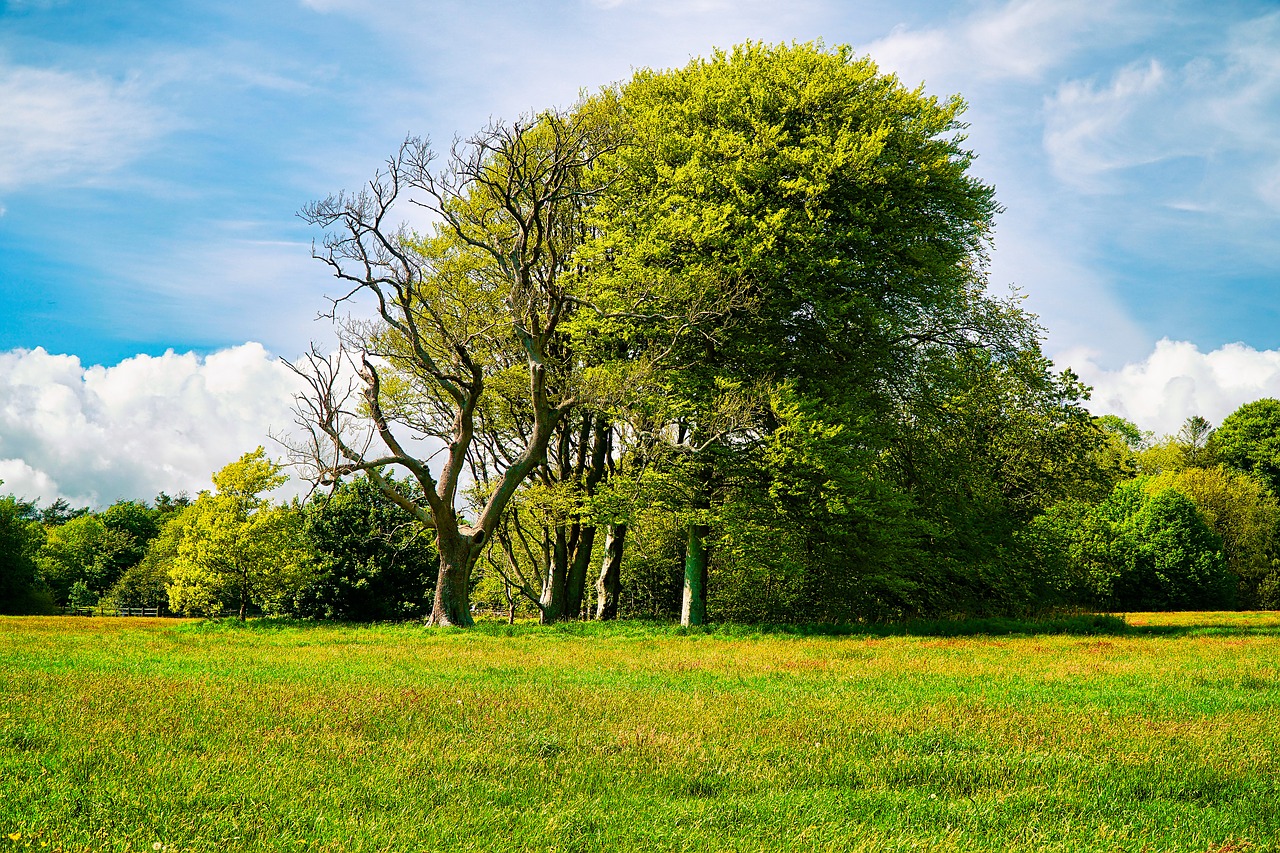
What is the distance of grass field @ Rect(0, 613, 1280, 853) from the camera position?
5.66m

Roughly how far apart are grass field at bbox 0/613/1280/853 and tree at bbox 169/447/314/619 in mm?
21793

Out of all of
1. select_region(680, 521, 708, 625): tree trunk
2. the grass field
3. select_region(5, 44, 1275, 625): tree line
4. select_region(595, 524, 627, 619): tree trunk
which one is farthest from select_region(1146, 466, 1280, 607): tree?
the grass field

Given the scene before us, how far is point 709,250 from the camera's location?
80.7 feet

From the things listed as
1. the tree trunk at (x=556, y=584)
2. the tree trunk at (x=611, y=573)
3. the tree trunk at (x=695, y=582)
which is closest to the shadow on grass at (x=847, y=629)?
the tree trunk at (x=695, y=582)

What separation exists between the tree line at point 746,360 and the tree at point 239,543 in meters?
8.31

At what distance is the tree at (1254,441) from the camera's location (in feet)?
224

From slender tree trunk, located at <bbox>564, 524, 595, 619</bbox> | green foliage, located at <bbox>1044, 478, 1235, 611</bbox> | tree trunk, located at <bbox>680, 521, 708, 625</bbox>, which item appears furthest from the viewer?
green foliage, located at <bbox>1044, 478, 1235, 611</bbox>

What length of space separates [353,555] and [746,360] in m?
24.4

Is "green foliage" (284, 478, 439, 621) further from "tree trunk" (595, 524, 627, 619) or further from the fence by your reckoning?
the fence

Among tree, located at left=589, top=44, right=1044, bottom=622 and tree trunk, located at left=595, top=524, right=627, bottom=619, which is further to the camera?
tree trunk, located at left=595, top=524, right=627, bottom=619

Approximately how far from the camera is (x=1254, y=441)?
6969 cm

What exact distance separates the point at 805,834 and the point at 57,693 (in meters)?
8.75

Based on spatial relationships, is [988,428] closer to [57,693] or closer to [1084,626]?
[1084,626]

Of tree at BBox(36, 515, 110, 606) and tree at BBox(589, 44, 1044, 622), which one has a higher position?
tree at BBox(589, 44, 1044, 622)
